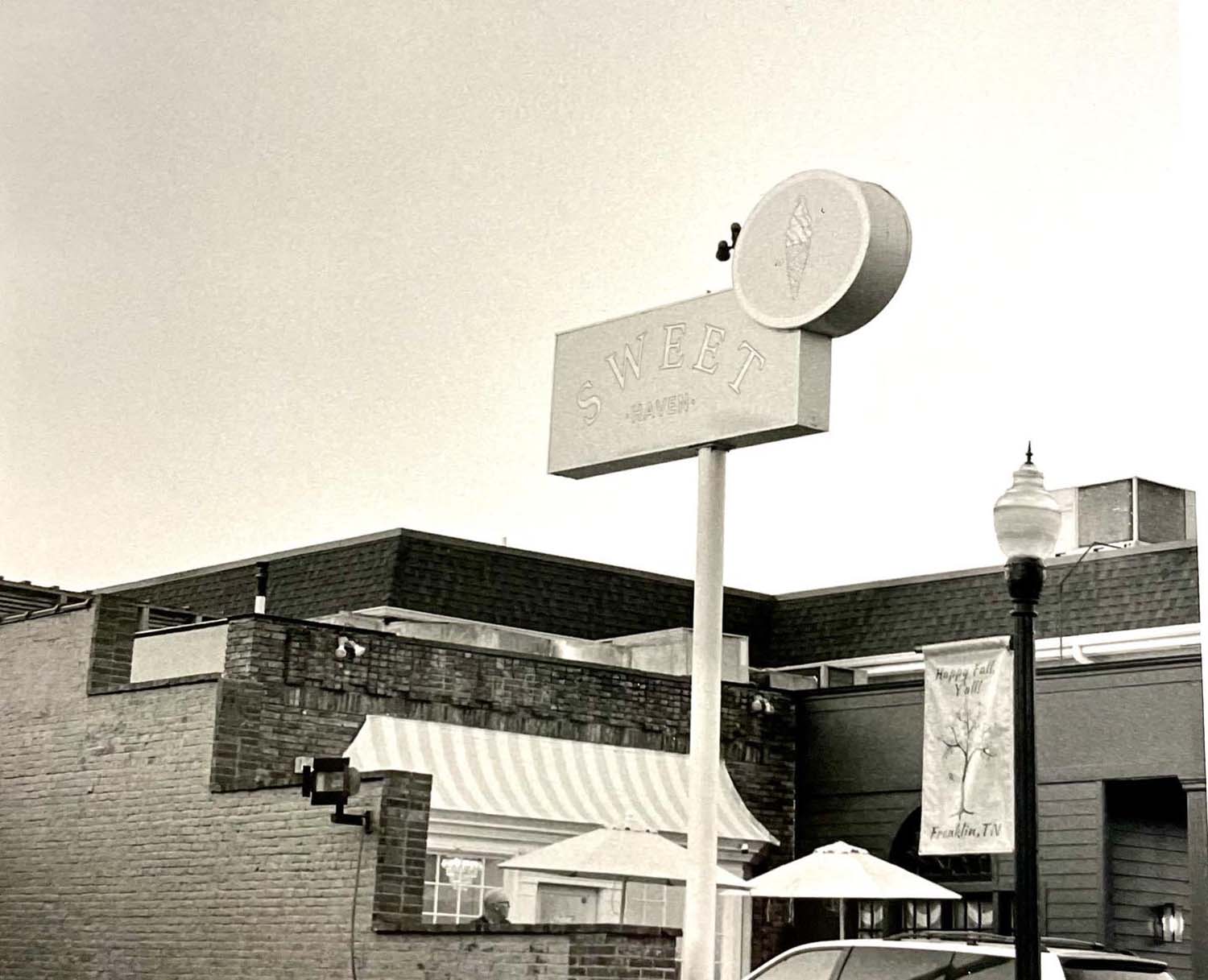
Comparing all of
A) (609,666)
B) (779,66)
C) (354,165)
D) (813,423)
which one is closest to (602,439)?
(813,423)

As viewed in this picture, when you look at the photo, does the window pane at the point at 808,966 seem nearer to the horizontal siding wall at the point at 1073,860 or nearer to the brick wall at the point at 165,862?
the brick wall at the point at 165,862

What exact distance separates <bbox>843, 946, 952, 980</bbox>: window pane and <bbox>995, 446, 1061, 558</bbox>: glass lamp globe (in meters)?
3.50

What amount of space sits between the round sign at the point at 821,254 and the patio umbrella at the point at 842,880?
8.13 metres

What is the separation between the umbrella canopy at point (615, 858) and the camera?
15695 millimetres

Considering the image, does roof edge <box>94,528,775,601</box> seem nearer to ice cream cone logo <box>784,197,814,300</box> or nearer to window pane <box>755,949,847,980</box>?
window pane <box>755,949,847,980</box>

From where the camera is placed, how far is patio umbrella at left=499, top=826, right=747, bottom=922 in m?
15.7

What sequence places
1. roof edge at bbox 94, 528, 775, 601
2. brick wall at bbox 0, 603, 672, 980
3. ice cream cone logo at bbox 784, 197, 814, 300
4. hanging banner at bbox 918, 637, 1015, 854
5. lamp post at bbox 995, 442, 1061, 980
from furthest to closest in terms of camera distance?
1. roof edge at bbox 94, 528, 775, 601
2. hanging banner at bbox 918, 637, 1015, 854
3. brick wall at bbox 0, 603, 672, 980
4. ice cream cone logo at bbox 784, 197, 814, 300
5. lamp post at bbox 995, 442, 1061, 980

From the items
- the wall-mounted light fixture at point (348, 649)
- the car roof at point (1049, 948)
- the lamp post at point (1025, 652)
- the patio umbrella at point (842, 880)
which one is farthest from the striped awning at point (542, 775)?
the lamp post at point (1025, 652)

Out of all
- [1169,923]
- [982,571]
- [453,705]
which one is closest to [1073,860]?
[1169,923]

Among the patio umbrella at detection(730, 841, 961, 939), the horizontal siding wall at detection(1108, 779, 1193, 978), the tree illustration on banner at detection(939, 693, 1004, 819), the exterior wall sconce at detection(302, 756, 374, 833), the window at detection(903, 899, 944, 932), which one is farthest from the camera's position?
the window at detection(903, 899, 944, 932)

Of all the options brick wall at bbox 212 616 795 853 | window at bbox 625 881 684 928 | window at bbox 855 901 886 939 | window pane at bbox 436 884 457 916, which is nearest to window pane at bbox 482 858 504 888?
window pane at bbox 436 884 457 916

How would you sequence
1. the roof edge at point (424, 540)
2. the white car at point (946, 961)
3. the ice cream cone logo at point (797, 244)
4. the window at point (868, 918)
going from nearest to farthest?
the ice cream cone logo at point (797, 244) → the white car at point (946, 961) → the window at point (868, 918) → the roof edge at point (424, 540)

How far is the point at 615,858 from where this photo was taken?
1588 centimetres

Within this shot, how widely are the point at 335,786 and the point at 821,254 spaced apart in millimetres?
6203
